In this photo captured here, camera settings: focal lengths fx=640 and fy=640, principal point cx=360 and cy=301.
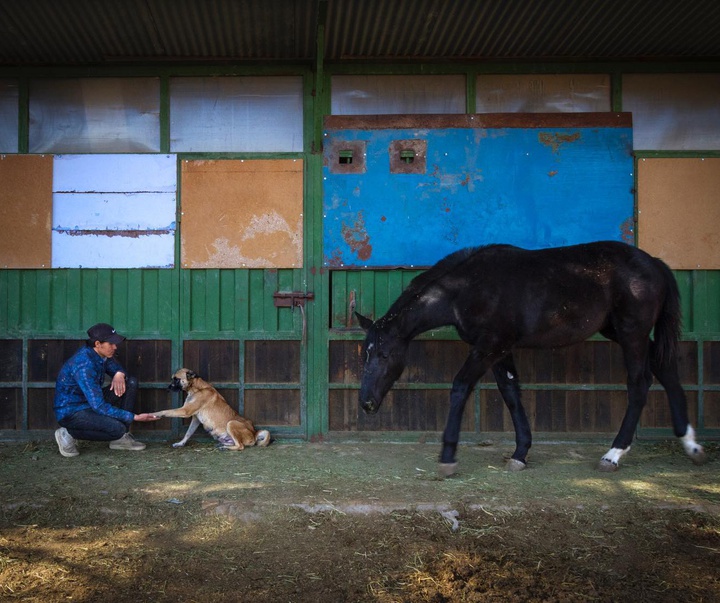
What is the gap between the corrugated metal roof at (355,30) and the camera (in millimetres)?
5984

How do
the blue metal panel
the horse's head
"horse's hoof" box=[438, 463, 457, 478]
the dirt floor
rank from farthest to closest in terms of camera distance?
the blue metal panel
the horse's head
"horse's hoof" box=[438, 463, 457, 478]
the dirt floor

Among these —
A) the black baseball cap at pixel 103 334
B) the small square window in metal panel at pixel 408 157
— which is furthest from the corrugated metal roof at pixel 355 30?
the black baseball cap at pixel 103 334

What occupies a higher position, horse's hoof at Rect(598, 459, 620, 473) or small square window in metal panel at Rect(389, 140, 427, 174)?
small square window in metal panel at Rect(389, 140, 427, 174)

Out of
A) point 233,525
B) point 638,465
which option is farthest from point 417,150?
point 233,525

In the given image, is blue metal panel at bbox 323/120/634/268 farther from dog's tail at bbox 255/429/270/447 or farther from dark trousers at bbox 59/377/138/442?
dark trousers at bbox 59/377/138/442

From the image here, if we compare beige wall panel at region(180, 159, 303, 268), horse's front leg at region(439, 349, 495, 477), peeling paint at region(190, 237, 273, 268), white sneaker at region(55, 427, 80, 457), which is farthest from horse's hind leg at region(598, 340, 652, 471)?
white sneaker at region(55, 427, 80, 457)

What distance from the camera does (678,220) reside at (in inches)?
270

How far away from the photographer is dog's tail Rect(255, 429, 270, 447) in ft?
21.5

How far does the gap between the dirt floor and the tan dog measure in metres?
0.23

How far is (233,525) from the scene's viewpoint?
176 inches

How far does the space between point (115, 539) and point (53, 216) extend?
4.08m

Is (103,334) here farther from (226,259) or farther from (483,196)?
(483,196)

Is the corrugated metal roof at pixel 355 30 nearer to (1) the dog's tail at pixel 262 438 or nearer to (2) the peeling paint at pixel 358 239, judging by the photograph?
(2) the peeling paint at pixel 358 239

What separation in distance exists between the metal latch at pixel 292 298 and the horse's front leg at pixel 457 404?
80.9 inches
